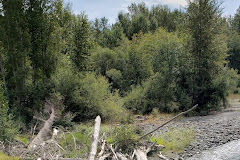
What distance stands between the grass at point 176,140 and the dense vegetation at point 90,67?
568 centimetres

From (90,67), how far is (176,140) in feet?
33.7

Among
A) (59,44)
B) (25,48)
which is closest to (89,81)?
(59,44)

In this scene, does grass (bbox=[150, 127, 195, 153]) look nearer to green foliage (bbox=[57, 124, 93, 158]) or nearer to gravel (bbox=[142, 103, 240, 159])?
gravel (bbox=[142, 103, 240, 159])

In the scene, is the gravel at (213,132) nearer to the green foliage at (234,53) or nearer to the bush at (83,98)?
the bush at (83,98)

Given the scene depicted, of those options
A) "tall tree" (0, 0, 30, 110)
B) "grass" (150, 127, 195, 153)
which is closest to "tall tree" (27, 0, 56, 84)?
"tall tree" (0, 0, 30, 110)

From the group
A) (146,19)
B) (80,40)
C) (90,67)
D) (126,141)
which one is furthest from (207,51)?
(146,19)

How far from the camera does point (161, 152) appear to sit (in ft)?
39.1

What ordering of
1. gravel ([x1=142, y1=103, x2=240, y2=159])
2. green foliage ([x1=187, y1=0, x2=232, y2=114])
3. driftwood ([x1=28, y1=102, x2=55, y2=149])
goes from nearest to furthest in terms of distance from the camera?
driftwood ([x1=28, y1=102, x2=55, y2=149]) → gravel ([x1=142, y1=103, x2=240, y2=159]) → green foliage ([x1=187, y1=0, x2=232, y2=114])

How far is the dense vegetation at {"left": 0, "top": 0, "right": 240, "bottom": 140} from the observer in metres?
17.3

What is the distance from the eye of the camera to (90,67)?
68.6 feet

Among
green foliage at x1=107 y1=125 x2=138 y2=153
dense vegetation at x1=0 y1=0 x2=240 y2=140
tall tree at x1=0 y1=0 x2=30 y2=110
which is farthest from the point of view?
dense vegetation at x1=0 y1=0 x2=240 y2=140

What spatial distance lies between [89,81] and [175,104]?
8465mm

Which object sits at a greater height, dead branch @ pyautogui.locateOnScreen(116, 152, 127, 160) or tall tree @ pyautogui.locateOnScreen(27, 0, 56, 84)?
tall tree @ pyautogui.locateOnScreen(27, 0, 56, 84)

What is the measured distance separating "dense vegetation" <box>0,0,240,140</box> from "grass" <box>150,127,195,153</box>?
18.6 feet
